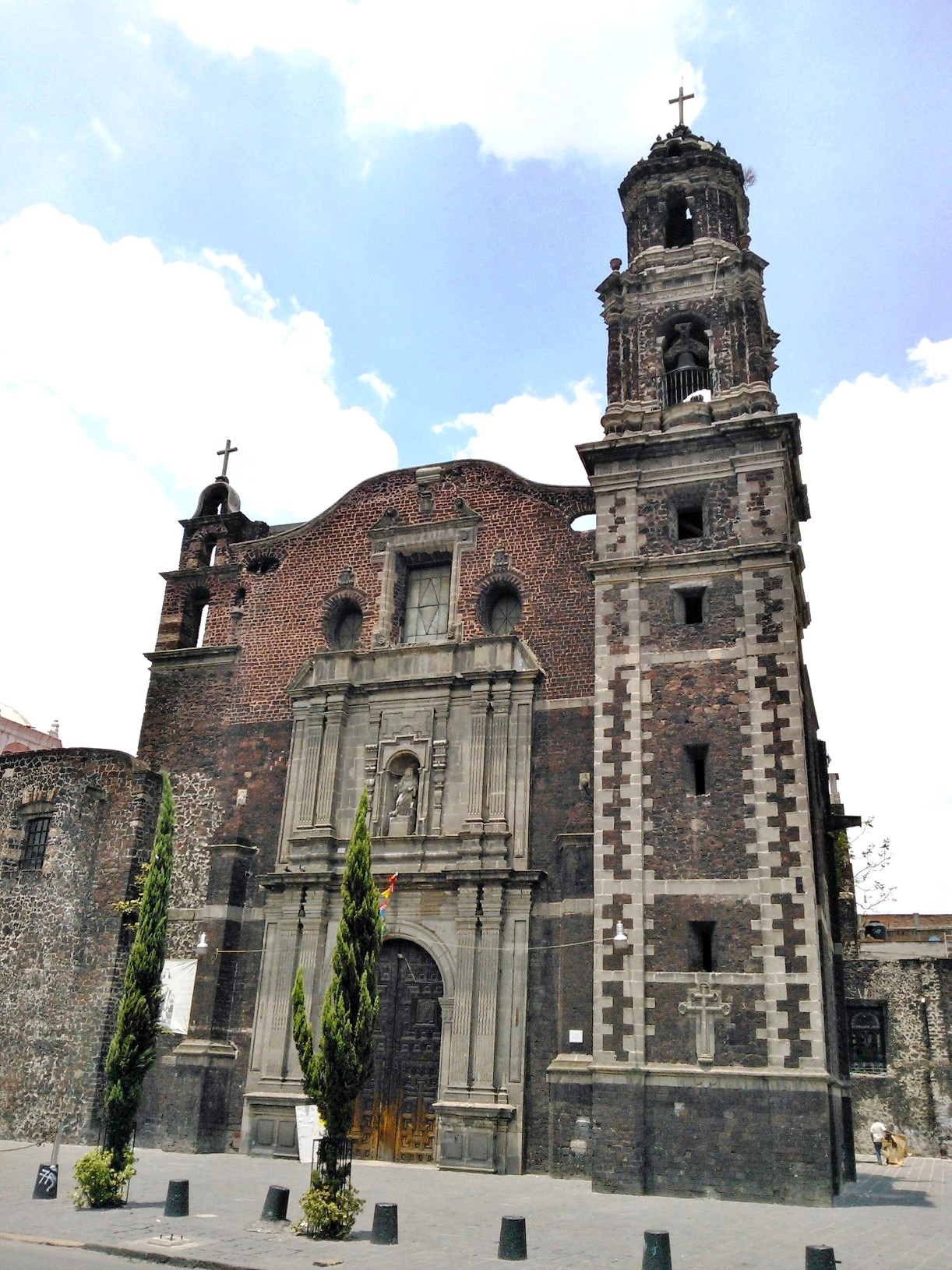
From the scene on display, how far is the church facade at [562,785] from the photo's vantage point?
60.0 feet

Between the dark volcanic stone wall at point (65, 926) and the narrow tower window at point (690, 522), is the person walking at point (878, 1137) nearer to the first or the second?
the narrow tower window at point (690, 522)

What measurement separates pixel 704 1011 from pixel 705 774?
415cm

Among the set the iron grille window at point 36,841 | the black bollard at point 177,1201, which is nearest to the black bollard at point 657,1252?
the black bollard at point 177,1201

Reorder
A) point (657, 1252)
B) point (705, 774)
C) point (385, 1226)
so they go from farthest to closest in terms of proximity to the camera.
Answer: point (705, 774)
point (385, 1226)
point (657, 1252)

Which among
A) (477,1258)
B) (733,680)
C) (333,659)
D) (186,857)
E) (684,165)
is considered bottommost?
(477,1258)

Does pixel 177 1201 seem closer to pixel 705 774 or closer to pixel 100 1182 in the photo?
pixel 100 1182

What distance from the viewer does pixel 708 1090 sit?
17.8m

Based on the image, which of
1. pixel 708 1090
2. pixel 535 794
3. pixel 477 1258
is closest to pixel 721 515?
pixel 535 794

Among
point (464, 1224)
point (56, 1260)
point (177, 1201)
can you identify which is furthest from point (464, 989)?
point (56, 1260)

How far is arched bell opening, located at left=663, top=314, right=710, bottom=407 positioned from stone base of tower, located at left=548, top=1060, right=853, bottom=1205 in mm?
14252

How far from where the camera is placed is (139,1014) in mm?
15039

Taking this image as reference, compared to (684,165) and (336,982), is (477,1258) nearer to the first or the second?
(336,982)

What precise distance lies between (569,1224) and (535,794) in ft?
29.5

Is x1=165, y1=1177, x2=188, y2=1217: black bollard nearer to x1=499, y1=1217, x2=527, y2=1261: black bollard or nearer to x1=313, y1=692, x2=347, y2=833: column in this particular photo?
x1=499, y1=1217, x2=527, y2=1261: black bollard
